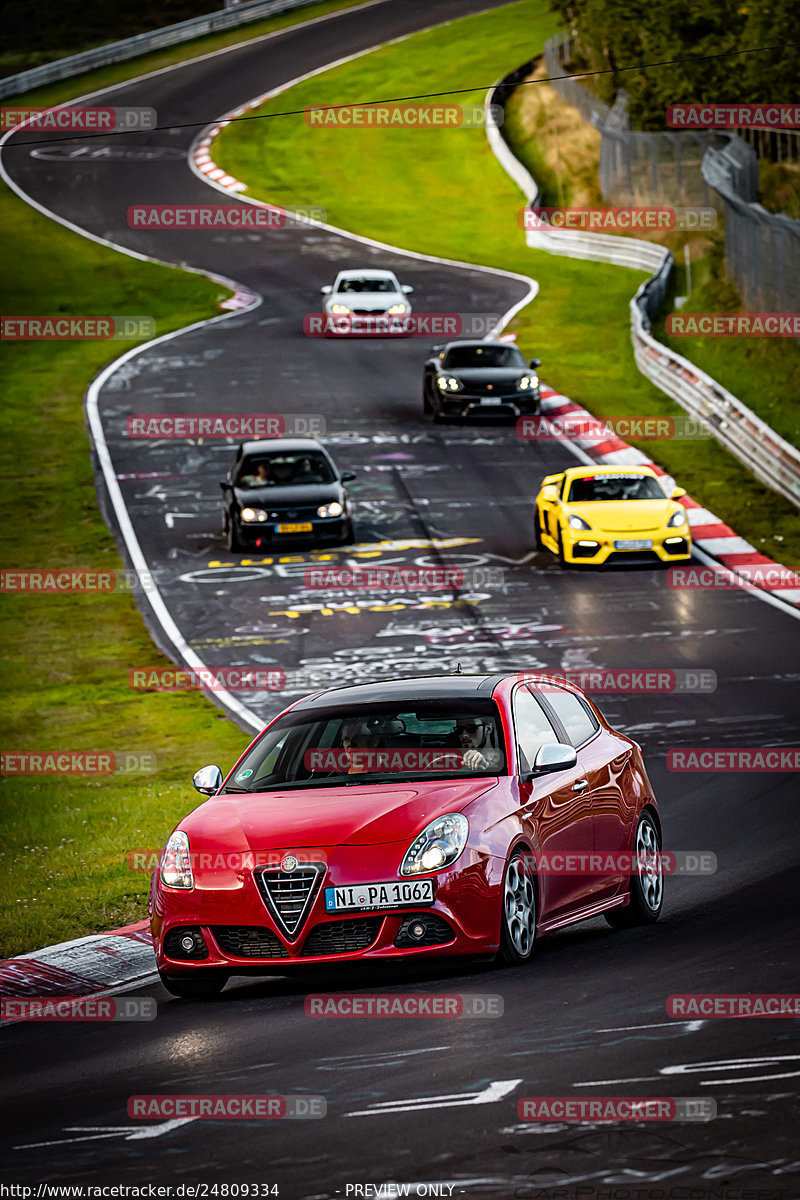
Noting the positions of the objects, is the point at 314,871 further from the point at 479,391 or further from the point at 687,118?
the point at 687,118

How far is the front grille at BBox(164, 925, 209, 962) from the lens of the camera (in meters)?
9.45

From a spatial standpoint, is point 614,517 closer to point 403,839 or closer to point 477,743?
point 477,743

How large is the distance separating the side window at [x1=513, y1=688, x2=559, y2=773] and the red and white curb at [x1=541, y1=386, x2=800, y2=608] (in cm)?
1388

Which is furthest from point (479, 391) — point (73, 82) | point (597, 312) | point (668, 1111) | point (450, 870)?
point (73, 82)

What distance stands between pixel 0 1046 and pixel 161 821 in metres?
6.05

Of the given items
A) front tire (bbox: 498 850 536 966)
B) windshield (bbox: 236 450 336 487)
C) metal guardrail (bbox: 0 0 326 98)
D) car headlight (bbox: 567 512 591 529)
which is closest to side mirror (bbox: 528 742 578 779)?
front tire (bbox: 498 850 536 966)

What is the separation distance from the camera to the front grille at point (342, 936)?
9.19 metres

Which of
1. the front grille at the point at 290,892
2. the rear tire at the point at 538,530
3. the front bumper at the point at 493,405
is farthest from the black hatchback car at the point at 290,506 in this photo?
the front grille at the point at 290,892

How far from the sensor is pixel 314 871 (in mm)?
9211

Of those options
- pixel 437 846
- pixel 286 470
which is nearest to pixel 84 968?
pixel 437 846

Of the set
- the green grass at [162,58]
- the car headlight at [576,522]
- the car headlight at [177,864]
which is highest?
the car headlight at [177,864]

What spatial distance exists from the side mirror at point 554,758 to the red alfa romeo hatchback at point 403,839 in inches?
0.4

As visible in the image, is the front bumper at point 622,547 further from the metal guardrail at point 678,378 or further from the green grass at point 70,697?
the green grass at point 70,697

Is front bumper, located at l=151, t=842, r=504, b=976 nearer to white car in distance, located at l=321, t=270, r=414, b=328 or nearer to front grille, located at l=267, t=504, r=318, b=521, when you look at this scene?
front grille, located at l=267, t=504, r=318, b=521
